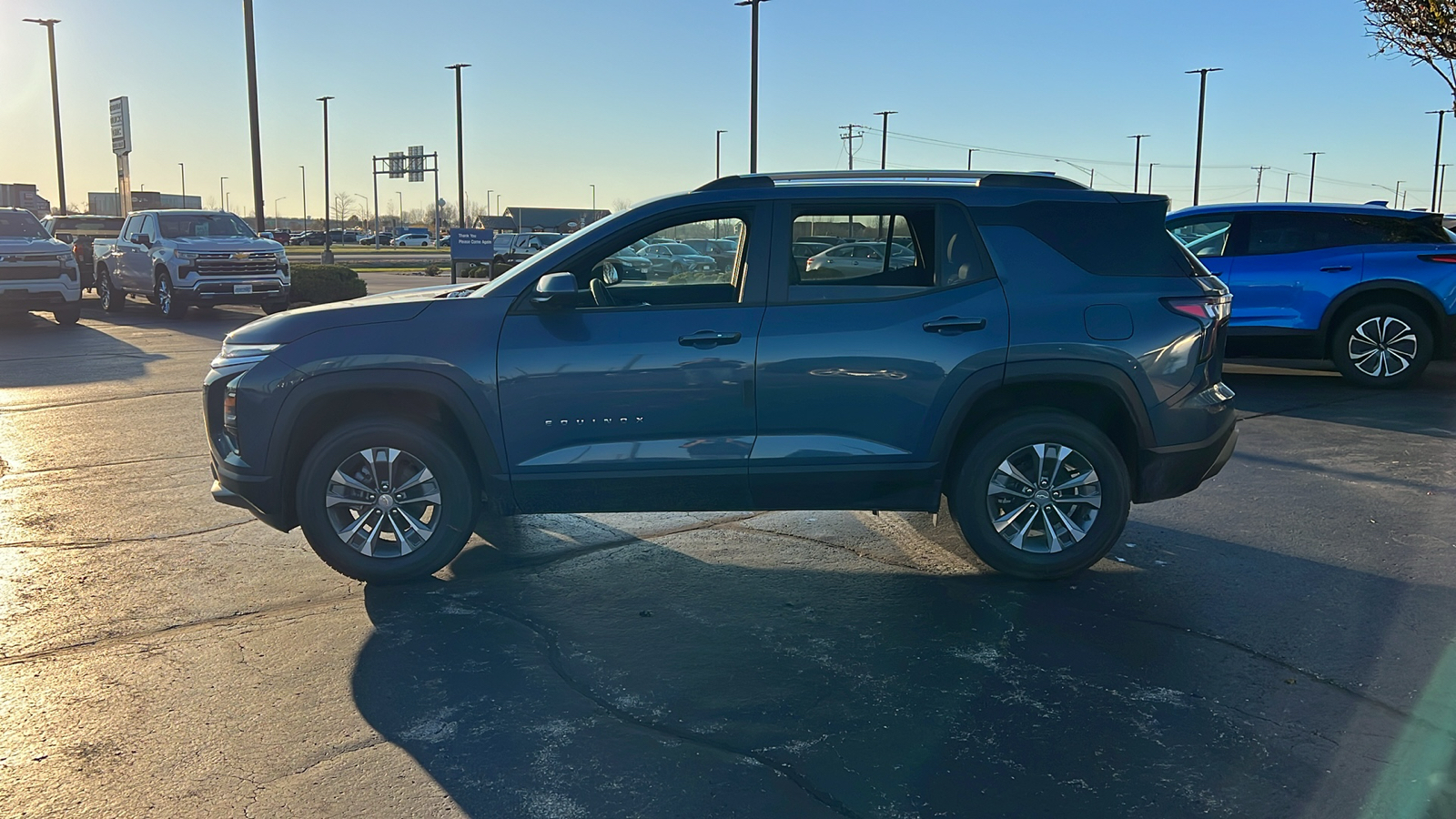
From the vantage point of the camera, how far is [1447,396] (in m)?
11.1

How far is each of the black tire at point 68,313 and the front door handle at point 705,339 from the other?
17.3 metres

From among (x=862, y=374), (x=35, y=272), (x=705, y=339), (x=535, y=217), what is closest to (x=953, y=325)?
(x=862, y=374)

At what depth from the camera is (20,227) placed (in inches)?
741

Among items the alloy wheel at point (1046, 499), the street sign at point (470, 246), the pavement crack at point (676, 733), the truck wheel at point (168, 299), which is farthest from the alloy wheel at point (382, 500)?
the street sign at point (470, 246)

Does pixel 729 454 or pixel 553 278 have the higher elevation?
pixel 553 278

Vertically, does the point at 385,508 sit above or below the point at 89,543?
above

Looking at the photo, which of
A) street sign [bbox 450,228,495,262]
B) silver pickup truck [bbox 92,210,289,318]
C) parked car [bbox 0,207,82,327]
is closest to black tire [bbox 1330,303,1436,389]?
street sign [bbox 450,228,495,262]

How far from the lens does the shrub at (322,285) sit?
75.1ft

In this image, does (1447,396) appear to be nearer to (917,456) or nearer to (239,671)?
(917,456)

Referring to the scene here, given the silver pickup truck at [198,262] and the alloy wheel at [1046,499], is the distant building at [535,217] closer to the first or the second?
the silver pickup truck at [198,262]

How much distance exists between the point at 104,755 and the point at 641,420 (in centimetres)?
242

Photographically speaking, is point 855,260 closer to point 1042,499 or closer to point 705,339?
point 705,339

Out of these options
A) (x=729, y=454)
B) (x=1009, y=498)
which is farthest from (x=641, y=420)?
(x=1009, y=498)

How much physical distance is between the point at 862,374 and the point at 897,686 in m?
1.51
